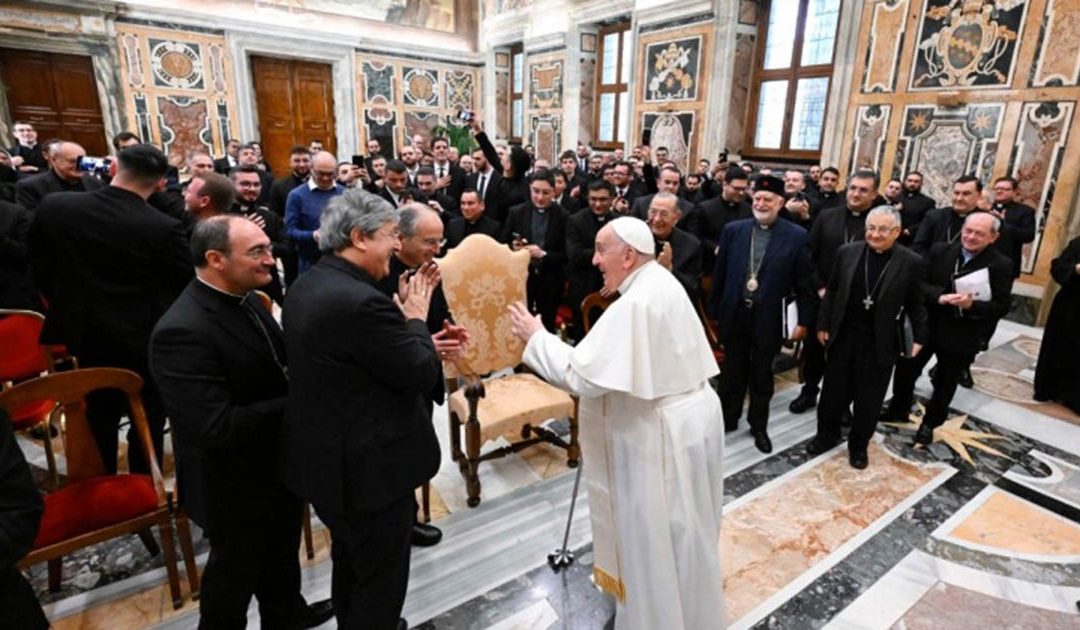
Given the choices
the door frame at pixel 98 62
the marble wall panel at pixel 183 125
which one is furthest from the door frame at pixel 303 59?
the door frame at pixel 98 62

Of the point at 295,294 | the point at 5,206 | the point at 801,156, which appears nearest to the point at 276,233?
the point at 5,206

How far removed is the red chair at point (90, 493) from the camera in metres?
2.09

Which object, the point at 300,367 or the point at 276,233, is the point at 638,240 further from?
the point at 276,233

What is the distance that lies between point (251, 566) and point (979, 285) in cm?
418

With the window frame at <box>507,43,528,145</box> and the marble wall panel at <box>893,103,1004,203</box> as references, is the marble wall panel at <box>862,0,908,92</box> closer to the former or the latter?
the marble wall panel at <box>893,103,1004,203</box>

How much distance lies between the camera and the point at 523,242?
4.24 meters

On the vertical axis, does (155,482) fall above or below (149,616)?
above

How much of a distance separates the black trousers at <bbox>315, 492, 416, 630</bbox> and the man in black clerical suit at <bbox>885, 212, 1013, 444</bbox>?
351 centimetres

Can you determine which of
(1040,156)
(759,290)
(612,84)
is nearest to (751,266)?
(759,290)

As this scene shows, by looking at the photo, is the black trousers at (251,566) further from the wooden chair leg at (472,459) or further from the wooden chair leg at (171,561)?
the wooden chair leg at (472,459)

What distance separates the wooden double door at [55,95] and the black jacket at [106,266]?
396 inches

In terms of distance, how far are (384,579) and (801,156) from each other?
8.44 metres

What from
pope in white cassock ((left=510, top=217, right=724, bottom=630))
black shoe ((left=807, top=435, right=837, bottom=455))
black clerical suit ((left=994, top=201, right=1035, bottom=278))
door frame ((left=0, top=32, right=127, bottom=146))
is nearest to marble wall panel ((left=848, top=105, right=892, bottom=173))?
black clerical suit ((left=994, top=201, right=1035, bottom=278))

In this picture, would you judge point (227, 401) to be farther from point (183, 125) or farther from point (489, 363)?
point (183, 125)
